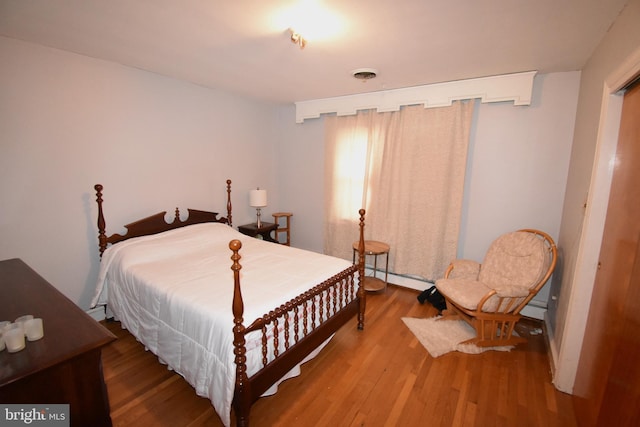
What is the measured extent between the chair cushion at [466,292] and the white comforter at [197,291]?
40.8 inches

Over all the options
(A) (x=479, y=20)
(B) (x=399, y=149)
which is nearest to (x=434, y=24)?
(A) (x=479, y=20)

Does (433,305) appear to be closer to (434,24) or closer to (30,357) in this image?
(434,24)

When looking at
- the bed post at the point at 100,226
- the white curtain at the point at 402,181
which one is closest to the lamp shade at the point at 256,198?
the white curtain at the point at 402,181

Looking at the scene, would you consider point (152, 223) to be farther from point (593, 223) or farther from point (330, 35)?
point (593, 223)

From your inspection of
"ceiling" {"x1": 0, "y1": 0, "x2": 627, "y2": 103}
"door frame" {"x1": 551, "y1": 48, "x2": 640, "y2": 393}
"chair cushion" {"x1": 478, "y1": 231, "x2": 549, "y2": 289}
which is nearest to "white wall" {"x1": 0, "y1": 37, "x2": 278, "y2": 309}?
"ceiling" {"x1": 0, "y1": 0, "x2": 627, "y2": 103}

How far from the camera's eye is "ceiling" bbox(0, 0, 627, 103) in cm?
168

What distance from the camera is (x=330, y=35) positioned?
2.02 metres

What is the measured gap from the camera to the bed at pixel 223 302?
1.62m

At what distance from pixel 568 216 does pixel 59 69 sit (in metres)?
4.60

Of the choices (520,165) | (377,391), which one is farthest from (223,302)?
(520,165)

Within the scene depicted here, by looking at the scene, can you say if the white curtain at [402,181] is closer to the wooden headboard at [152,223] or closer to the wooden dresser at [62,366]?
the wooden headboard at [152,223]

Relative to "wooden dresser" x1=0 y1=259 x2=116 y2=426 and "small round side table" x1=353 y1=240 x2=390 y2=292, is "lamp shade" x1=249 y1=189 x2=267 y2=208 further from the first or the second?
"wooden dresser" x1=0 y1=259 x2=116 y2=426

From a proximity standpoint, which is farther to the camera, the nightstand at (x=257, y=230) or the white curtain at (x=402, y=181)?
the nightstand at (x=257, y=230)

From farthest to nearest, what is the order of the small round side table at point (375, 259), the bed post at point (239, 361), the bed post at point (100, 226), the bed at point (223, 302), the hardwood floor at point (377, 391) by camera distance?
the small round side table at point (375, 259)
the bed post at point (100, 226)
the hardwood floor at point (377, 391)
the bed at point (223, 302)
the bed post at point (239, 361)
